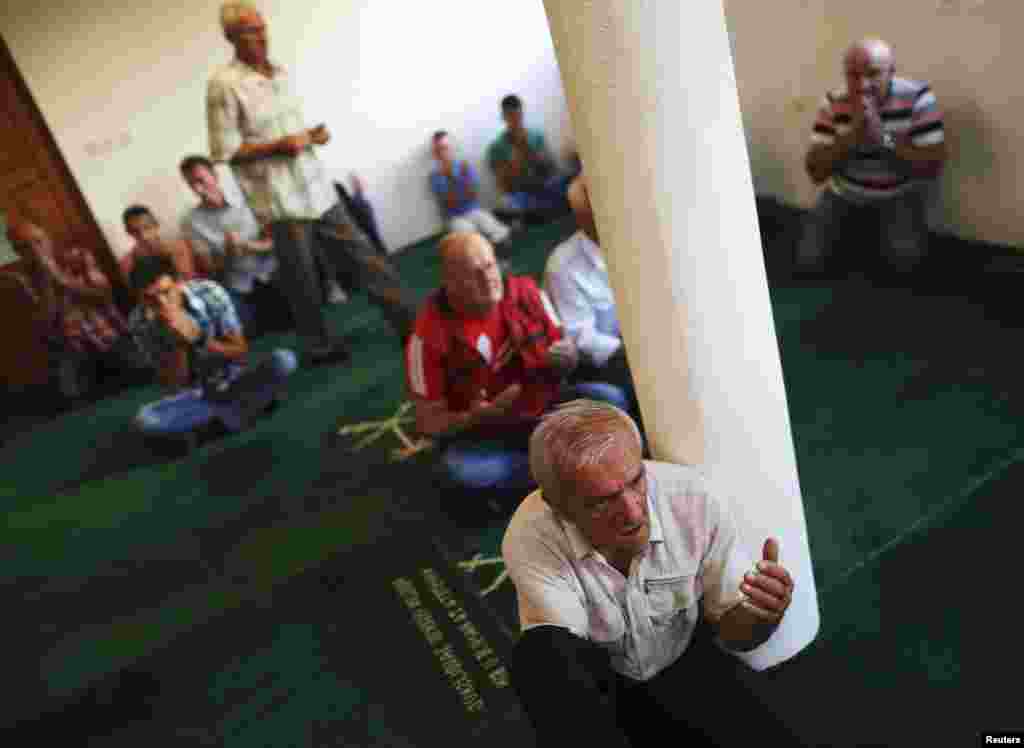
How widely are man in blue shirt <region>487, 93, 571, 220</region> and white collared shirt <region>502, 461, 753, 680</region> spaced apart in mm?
5185

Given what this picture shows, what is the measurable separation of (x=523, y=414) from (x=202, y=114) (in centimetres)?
459

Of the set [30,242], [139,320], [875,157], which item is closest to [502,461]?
[139,320]

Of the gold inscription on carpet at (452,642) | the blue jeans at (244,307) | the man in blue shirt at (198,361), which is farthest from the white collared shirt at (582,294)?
the blue jeans at (244,307)

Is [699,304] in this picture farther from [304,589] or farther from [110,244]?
[110,244]

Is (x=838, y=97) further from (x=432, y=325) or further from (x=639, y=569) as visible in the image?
(x=639, y=569)

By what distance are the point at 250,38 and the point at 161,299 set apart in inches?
54.5

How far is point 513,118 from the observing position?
21.6ft

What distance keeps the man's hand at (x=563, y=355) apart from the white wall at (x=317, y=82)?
4.47m

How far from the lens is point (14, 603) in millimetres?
3383

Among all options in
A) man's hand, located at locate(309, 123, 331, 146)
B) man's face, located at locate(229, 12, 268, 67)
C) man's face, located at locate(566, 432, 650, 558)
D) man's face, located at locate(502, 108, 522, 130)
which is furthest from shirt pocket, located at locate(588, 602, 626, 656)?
man's face, located at locate(502, 108, 522, 130)

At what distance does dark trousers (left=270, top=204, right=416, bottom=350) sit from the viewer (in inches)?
175

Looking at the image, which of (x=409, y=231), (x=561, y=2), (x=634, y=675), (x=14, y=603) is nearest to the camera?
(x=561, y=2)

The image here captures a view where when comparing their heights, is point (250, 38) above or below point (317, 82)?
above

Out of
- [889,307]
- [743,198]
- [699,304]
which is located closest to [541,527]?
[699,304]
